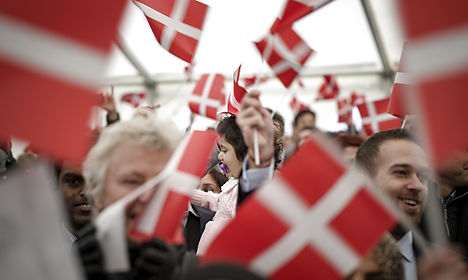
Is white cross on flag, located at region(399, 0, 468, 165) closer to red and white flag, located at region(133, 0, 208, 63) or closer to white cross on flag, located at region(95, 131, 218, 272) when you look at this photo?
white cross on flag, located at region(95, 131, 218, 272)

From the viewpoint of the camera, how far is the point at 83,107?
3.01 ft

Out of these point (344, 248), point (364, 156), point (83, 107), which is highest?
point (83, 107)

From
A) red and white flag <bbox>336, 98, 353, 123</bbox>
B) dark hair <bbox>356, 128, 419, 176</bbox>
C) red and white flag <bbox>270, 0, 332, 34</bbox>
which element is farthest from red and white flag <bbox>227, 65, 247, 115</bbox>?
red and white flag <bbox>336, 98, 353, 123</bbox>

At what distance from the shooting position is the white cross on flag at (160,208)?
3.44ft

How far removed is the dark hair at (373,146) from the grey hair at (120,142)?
2.78ft

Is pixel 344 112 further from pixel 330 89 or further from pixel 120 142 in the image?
pixel 120 142

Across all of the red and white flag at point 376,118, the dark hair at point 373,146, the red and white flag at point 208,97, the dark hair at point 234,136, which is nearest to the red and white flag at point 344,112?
the red and white flag at point 376,118

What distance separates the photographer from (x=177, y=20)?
2305mm

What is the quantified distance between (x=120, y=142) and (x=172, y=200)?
22 cm

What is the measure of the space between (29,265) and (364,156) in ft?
4.45

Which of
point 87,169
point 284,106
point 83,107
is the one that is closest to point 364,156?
point 87,169

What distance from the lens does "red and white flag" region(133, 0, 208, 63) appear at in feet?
7.50

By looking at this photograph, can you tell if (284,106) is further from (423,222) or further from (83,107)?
(83,107)

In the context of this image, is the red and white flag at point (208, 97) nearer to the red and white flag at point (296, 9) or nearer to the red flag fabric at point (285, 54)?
the red flag fabric at point (285, 54)
